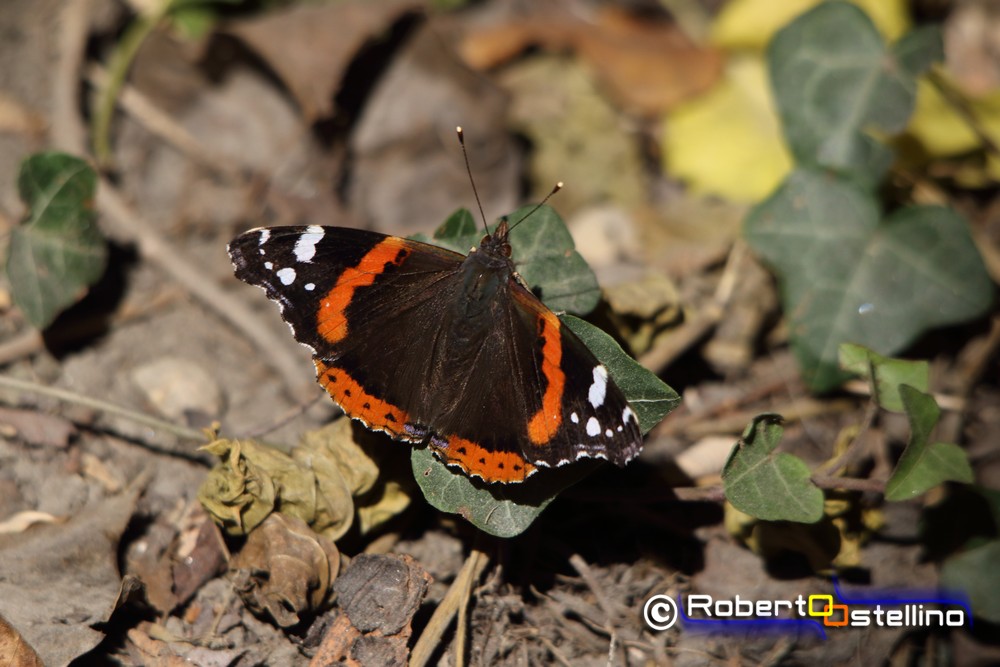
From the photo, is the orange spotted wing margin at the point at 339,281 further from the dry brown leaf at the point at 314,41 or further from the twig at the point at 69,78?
the twig at the point at 69,78

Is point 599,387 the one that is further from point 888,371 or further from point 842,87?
point 842,87

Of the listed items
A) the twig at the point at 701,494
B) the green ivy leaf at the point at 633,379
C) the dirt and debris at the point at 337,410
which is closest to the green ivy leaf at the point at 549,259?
the green ivy leaf at the point at 633,379

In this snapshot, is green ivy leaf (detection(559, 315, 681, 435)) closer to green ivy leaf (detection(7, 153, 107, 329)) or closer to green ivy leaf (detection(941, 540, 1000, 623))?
green ivy leaf (detection(941, 540, 1000, 623))

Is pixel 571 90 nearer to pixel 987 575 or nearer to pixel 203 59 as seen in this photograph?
pixel 203 59

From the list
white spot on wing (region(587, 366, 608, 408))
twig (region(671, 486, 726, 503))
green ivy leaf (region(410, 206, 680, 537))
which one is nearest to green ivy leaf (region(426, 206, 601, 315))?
green ivy leaf (region(410, 206, 680, 537))

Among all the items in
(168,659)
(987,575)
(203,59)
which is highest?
(203,59)

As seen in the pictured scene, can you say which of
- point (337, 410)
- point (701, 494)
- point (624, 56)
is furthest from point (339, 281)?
point (624, 56)

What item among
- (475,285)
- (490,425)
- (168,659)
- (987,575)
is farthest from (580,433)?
(987,575)
